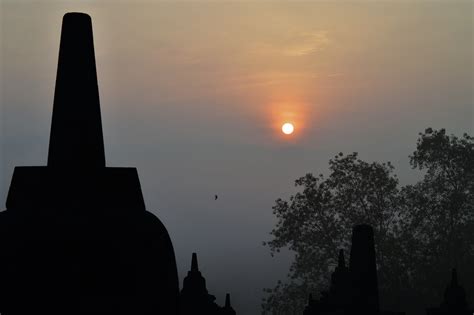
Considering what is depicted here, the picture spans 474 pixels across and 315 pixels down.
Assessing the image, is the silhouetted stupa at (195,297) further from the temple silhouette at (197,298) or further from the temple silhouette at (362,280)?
the temple silhouette at (362,280)

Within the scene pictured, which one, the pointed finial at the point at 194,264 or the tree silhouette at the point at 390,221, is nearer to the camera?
the pointed finial at the point at 194,264

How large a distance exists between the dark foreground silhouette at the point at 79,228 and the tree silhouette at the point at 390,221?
78.1ft

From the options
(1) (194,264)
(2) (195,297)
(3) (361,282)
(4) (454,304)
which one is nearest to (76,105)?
(3) (361,282)

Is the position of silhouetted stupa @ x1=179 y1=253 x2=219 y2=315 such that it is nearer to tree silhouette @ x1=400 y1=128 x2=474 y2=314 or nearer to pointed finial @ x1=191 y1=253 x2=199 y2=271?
pointed finial @ x1=191 y1=253 x2=199 y2=271

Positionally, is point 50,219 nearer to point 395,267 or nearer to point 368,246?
point 368,246

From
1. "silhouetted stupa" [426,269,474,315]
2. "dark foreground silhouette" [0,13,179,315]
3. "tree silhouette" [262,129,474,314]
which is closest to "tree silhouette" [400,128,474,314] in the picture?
"tree silhouette" [262,129,474,314]

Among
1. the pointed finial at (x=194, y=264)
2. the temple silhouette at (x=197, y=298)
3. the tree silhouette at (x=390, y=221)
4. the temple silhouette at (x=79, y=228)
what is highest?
the tree silhouette at (x=390, y=221)

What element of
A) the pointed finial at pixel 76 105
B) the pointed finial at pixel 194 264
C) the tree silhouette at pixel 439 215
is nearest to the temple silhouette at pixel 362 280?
the pointed finial at pixel 194 264

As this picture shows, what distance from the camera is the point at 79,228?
612 centimetres

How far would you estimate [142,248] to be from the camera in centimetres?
630

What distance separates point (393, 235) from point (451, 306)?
17276 mm

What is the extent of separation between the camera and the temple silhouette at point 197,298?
41.5ft

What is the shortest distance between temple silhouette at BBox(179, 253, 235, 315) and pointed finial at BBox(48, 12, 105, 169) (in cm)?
656

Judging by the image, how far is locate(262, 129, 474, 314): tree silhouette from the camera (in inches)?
1159
